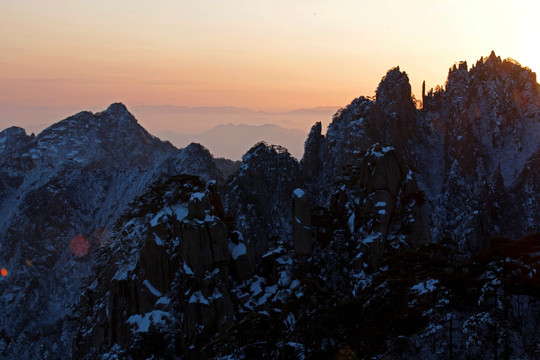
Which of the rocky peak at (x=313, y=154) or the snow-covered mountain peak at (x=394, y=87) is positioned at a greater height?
the snow-covered mountain peak at (x=394, y=87)

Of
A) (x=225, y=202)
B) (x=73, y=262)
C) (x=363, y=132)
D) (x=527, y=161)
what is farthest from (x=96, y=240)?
(x=527, y=161)

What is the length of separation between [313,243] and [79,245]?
96891mm

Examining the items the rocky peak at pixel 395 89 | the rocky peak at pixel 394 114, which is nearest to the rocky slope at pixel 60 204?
the rocky peak at pixel 394 114

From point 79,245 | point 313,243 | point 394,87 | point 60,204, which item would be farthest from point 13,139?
→ point 313,243

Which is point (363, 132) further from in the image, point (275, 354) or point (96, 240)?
point (275, 354)

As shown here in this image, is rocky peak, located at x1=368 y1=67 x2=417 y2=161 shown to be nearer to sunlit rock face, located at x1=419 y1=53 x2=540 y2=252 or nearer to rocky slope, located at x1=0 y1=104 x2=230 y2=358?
sunlit rock face, located at x1=419 y1=53 x2=540 y2=252

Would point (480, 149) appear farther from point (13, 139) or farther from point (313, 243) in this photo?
point (13, 139)

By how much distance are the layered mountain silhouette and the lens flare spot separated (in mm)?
367

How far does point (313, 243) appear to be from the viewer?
56469 millimetres

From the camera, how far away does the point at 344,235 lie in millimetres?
56312

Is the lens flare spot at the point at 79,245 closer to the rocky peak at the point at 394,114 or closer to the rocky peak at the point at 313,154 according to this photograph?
the rocky peak at the point at 313,154

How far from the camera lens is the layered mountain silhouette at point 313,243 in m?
29.6

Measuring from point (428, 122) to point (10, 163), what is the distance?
133m

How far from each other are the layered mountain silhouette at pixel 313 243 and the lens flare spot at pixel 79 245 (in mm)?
367
